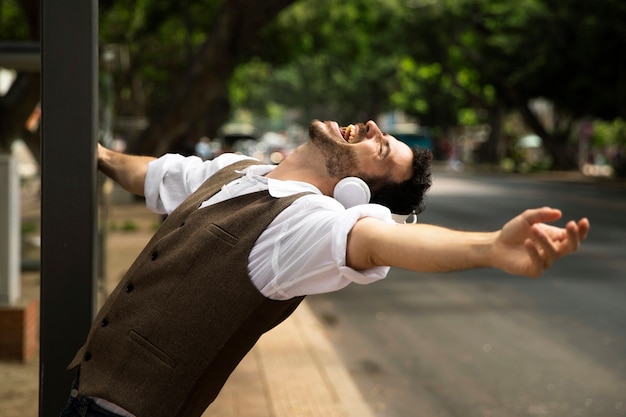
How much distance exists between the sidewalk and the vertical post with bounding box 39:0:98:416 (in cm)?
328

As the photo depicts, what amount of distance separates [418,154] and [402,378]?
523 cm

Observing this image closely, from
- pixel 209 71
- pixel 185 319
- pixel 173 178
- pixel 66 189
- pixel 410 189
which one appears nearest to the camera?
pixel 185 319

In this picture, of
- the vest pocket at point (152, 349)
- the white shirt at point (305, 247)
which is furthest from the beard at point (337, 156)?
the vest pocket at point (152, 349)

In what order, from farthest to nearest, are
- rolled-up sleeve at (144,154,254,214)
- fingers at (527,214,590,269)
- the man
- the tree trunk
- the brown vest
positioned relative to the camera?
the tree trunk → rolled-up sleeve at (144,154,254,214) → the brown vest → the man → fingers at (527,214,590,269)

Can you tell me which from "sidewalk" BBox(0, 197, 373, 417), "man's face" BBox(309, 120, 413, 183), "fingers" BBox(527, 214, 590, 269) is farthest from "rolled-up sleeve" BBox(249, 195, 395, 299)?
"sidewalk" BBox(0, 197, 373, 417)

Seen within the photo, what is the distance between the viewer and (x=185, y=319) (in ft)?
9.59

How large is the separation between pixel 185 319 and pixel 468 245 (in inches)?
31.6

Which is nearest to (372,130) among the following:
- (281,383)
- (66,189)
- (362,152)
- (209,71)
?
(362,152)

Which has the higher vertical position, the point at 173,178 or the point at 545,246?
the point at 545,246

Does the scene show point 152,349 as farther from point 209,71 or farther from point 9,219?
point 209,71

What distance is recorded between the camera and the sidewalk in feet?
22.2

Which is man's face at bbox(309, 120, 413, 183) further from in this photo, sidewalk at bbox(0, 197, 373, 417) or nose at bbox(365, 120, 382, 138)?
sidewalk at bbox(0, 197, 373, 417)

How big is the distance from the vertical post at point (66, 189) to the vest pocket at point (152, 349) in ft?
1.65

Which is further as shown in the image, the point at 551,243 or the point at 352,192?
the point at 352,192
